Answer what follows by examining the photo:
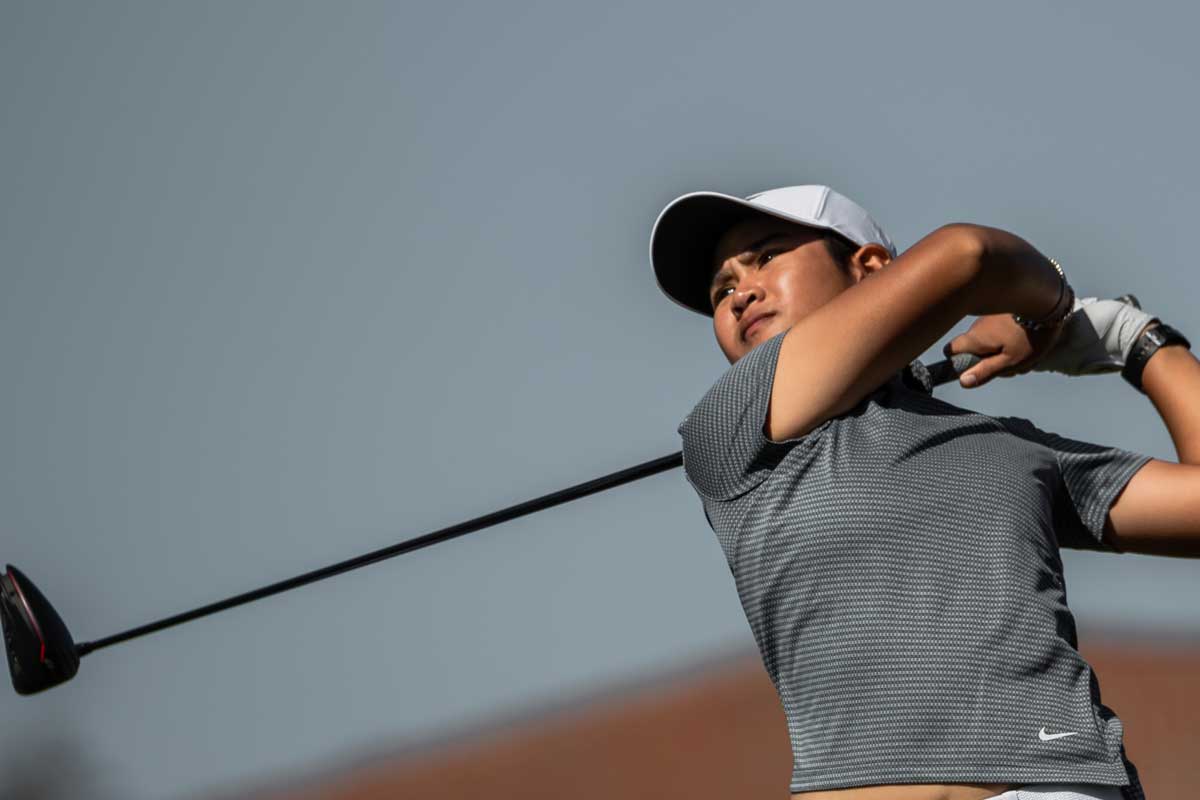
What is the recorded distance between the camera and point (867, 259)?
2105mm

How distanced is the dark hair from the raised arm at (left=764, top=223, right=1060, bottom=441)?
0.31m

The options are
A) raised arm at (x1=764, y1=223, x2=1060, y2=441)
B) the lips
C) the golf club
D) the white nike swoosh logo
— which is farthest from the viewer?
the golf club

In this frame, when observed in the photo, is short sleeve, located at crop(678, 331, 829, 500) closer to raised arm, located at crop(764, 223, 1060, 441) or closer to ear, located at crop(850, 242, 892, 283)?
raised arm, located at crop(764, 223, 1060, 441)

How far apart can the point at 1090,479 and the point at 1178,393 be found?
0.86 ft

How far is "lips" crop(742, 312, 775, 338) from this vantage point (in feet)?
6.50

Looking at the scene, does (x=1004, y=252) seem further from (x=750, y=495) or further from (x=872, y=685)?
(x=872, y=685)

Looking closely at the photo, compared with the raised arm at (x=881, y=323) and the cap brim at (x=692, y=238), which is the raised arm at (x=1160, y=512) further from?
the cap brim at (x=692, y=238)

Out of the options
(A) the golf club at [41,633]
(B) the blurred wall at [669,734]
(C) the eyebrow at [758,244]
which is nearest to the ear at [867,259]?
(C) the eyebrow at [758,244]

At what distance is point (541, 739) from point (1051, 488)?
44.1 ft

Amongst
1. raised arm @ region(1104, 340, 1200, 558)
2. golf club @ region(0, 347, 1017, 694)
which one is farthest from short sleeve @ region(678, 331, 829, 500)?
golf club @ region(0, 347, 1017, 694)

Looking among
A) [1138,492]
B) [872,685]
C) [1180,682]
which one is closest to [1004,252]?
[1138,492]

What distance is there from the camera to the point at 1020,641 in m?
1.60

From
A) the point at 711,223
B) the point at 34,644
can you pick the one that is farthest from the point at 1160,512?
the point at 34,644

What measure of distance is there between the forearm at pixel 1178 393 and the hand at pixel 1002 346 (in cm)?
14
